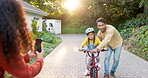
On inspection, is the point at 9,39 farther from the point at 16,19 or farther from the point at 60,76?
the point at 60,76

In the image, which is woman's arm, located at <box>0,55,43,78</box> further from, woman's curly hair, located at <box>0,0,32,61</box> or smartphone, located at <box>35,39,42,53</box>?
smartphone, located at <box>35,39,42,53</box>

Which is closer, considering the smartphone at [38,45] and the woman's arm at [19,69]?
the woman's arm at [19,69]

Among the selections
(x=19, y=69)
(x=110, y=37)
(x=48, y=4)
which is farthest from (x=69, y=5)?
(x=19, y=69)

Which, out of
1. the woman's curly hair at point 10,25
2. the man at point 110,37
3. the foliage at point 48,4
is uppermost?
the foliage at point 48,4

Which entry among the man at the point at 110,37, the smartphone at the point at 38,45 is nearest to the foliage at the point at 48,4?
the man at the point at 110,37

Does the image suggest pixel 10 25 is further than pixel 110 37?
No

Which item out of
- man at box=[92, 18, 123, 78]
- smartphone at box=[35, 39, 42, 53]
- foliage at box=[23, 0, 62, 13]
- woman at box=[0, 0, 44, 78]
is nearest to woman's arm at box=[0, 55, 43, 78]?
woman at box=[0, 0, 44, 78]

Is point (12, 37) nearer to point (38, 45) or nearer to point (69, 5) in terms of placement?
point (38, 45)

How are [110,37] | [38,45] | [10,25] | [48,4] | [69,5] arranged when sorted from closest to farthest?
[10,25] → [38,45] → [110,37] → [48,4] → [69,5]

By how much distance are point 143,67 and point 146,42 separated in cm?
301

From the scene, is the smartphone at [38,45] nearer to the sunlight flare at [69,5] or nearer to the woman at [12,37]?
the woman at [12,37]

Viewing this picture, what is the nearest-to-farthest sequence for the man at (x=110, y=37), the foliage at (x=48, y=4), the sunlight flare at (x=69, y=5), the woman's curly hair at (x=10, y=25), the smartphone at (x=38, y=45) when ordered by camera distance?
1. the woman's curly hair at (x=10, y=25)
2. the smartphone at (x=38, y=45)
3. the man at (x=110, y=37)
4. the foliage at (x=48, y=4)
5. the sunlight flare at (x=69, y=5)

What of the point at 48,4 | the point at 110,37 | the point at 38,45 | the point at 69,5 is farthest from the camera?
the point at 69,5

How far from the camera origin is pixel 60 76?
5.69 metres
